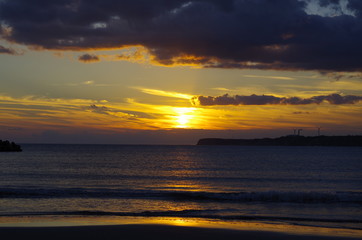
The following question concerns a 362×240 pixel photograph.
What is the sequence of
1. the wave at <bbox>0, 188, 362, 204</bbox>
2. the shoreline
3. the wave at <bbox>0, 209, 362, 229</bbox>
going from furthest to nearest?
the wave at <bbox>0, 188, 362, 204</bbox>, the wave at <bbox>0, 209, 362, 229</bbox>, the shoreline

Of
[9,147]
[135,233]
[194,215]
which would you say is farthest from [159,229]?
[9,147]

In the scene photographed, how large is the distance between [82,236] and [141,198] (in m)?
13.8

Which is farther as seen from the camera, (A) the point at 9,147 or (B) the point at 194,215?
(A) the point at 9,147

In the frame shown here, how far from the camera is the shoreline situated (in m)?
16.5

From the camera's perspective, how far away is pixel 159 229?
17.7m

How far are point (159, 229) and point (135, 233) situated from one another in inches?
50.5

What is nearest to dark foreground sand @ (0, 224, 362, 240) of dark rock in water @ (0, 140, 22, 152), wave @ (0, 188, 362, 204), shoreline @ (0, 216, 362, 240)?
shoreline @ (0, 216, 362, 240)

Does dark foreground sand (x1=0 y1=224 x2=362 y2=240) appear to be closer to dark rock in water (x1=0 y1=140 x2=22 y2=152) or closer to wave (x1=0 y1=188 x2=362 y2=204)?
wave (x1=0 y1=188 x2=362 y2=204)

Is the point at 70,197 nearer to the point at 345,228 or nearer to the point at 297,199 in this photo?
the point at 297,199

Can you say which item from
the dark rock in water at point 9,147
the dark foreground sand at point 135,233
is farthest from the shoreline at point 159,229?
the dark rock in water at point 9,147

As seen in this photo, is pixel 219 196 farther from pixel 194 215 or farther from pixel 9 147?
pixel 9 147

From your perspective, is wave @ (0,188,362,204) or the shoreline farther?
wave @ (0,188,362,204)

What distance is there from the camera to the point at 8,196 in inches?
1134

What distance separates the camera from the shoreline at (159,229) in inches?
648
